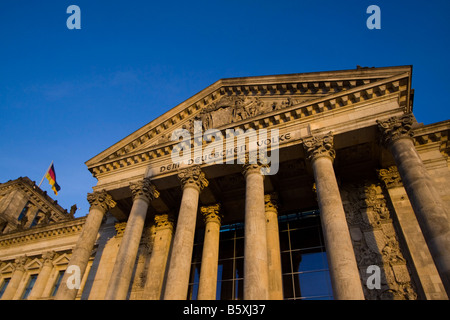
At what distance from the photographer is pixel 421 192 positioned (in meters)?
10.5

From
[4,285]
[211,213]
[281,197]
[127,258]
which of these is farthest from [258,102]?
[4,285]

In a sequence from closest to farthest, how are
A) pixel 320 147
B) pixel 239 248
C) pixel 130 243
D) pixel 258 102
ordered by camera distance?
pixel 320 147 → pixel 130 243 → pixel 258 102 → pixel 239 248

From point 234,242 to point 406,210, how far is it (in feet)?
29.7

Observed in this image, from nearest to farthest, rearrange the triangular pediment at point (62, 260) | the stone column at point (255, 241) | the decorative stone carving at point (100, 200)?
the stone column at point (255, 241)
the decorative stone carving at point (100, 200)
the triangular pediment at point (62, 260)

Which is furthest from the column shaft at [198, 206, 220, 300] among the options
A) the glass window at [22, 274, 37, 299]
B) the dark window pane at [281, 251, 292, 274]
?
the glass window at [22, 274, 37, 299]

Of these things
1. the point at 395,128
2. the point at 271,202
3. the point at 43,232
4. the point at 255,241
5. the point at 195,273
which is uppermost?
the point at 43,232

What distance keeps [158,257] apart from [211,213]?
151 inches

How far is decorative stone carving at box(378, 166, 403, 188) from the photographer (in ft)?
47.6

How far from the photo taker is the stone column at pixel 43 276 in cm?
2220

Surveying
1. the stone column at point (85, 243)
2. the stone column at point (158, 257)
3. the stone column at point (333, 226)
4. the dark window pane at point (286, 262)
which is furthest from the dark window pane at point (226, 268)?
the stone column at point (333, 226)

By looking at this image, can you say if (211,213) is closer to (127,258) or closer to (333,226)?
(127,258)

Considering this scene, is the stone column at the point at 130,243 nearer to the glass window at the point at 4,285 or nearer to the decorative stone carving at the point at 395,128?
the decorative stone carving at the point at 395,128

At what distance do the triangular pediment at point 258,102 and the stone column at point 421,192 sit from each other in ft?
5.04
